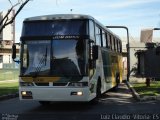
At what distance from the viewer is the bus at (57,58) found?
668 inches

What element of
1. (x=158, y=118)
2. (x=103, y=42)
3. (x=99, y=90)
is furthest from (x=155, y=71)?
(x=158, y=118)

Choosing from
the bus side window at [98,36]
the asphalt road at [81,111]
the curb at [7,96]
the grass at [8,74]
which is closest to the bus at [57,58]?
the asphalt road at [81,111]

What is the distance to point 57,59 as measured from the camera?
56.4 feet

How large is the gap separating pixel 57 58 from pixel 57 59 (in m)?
0.04

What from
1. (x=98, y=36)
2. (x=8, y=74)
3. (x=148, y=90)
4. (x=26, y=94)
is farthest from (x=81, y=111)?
(x=8, y=74)

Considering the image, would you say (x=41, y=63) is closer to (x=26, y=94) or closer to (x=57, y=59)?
(x=57, y=59)

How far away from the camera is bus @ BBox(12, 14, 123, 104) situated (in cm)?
1697

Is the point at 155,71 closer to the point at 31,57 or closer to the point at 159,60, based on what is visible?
the point at 159,60

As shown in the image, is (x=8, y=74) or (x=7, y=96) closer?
(x=7, y=96)

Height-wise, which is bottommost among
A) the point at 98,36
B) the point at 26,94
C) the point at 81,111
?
the point at 81,111

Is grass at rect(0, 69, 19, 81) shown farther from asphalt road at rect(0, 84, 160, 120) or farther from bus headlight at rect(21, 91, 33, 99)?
bus headlight at rect(21, 91, 33, 99)

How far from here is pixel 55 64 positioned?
56.4 ft

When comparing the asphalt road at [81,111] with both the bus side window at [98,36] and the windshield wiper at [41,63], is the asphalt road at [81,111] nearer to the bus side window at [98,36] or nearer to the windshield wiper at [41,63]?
the windshield wiper at [41,63]

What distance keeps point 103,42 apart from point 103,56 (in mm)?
679
